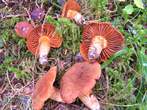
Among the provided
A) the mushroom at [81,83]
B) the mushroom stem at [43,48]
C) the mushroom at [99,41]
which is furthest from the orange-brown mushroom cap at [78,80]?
the mushroom stem at [43,48]

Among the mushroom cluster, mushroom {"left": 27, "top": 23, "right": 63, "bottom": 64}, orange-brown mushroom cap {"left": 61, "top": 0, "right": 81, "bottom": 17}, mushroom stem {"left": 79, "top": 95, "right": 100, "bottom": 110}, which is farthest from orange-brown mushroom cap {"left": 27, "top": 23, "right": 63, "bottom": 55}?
mushroom stem {"left": 79, "top": 95, "right": 100, "bottom": 110}

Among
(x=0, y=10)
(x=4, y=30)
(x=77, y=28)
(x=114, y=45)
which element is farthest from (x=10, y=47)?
(x=114, y=45)

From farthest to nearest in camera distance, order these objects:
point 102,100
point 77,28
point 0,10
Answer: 1. point 0,10
2. point 77,28
3. point 102,100

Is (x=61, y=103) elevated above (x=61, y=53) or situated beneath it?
situated beneath

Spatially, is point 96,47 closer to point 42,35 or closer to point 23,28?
point 42,35

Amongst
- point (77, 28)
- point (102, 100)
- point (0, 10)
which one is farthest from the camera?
point (0, 10)

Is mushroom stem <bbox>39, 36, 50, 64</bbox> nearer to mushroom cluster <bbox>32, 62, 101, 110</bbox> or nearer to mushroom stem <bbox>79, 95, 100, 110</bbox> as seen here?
mushroom cluster <bbox>32, 62, 101, 110</bbox>

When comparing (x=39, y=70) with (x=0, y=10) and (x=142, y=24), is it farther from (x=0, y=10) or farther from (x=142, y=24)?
(x=142, y=24)

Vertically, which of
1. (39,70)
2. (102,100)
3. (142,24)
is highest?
(142,24)

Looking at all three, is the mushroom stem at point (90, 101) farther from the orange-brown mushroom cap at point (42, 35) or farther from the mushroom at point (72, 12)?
the mushroom at point (72, 12)
